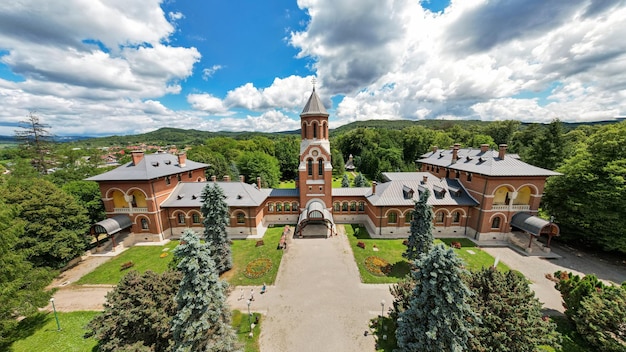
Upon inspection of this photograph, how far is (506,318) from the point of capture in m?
10.1

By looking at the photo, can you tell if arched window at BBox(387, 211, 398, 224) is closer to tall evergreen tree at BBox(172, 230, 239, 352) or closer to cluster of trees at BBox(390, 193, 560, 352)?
cluster of trees at BBox(390, 193, 560, 352)

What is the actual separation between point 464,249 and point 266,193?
25112 millimetres

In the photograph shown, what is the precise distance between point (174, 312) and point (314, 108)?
23.3m

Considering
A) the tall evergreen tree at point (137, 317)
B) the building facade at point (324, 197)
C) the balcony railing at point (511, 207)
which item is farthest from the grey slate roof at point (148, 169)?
the balcony railing at point (511, 207)

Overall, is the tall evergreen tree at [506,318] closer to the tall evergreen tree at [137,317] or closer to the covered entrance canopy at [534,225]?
the tall evergreen tree at [137,317]

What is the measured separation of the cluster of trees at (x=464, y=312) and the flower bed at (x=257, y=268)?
43.7 ft

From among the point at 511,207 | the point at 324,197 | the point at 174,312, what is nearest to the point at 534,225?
the point at 511,207

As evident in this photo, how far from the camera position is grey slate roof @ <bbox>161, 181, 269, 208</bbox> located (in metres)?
27.1

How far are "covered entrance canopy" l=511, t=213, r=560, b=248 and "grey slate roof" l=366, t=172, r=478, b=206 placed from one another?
14.5 feet

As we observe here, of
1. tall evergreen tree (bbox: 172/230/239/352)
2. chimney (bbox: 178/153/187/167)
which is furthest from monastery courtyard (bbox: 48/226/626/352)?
chimney (bbox: 178/153/187/167)

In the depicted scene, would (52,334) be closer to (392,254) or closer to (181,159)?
(181,159)

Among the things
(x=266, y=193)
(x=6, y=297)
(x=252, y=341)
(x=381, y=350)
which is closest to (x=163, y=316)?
(x=252, y=341)

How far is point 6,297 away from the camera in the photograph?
1256 centimetres

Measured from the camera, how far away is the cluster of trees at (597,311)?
1121cm
